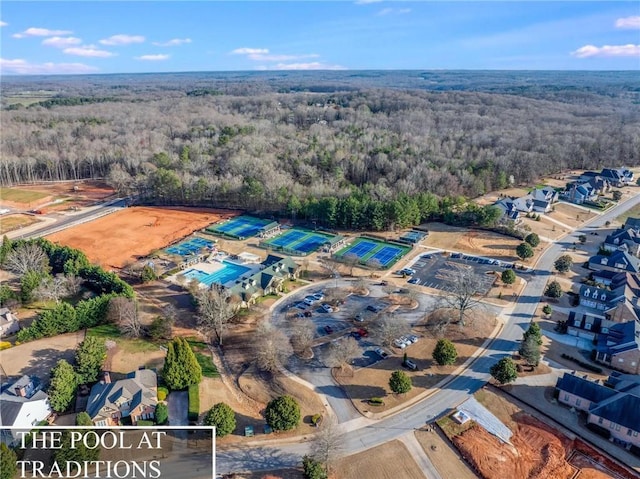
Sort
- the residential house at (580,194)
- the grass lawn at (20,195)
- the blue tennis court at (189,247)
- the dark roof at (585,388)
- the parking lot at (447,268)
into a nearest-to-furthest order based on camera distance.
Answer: the dark roof at (585,388), the parking lot at (447,268), the blue tennis court at (189,247), the residential house at (580,194), the grass lawn at (20,195)

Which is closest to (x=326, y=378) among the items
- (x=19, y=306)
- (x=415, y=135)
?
(x=19, y=306)

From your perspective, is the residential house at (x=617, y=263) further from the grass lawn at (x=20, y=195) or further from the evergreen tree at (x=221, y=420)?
the grass lawn at (x=20, y=195)

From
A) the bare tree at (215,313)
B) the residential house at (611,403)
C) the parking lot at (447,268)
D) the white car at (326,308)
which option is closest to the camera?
the residential house at (611,403)

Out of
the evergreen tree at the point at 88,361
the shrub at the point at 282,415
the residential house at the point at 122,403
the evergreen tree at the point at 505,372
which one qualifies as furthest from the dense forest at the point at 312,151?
the residential house at the point at 122,403

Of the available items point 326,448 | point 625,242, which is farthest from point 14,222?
point 625,242

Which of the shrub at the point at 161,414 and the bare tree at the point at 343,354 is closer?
the shrub at the point at 161,414

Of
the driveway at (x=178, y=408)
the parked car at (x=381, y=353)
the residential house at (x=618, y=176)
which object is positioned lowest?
the driveway at (x=178, y=408)

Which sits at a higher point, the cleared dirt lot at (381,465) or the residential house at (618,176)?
the residential house at (618,176)

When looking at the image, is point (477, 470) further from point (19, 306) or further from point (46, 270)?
point (46, 270)
